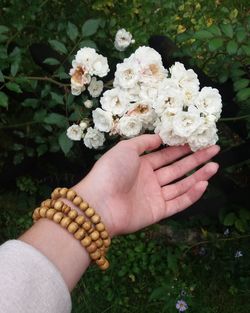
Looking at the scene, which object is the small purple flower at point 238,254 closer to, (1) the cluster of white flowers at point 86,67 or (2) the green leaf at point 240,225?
(2) the green leaf at point 240,225

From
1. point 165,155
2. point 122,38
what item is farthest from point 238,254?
point 122,38

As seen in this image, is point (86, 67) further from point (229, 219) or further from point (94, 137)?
point (229, 219)

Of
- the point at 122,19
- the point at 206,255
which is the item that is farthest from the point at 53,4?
the point at 206,255

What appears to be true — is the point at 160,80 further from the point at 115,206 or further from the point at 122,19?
the point at 122,19

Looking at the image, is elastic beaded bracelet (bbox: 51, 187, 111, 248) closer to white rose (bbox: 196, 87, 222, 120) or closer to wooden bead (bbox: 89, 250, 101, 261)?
wooden bead (bbox: 89, 250, 101, 261)

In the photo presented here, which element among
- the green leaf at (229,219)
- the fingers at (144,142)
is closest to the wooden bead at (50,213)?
the fingers at (144,142)

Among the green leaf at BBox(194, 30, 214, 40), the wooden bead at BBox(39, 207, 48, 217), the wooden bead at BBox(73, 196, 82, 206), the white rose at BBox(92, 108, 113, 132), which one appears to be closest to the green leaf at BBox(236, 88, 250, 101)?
the green leaf at BBox(194, 30, 214, 40)
